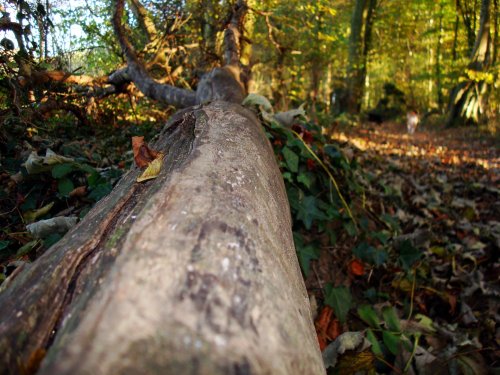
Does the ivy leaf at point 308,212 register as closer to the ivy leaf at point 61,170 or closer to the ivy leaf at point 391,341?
the ivy leaf at point 391,341

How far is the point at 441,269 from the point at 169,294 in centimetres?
242

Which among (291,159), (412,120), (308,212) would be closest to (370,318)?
(308,212)

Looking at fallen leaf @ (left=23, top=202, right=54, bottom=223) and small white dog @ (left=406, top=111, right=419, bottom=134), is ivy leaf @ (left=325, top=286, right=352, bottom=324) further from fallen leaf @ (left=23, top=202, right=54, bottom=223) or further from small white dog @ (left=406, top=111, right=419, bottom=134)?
small white dog @ (left=406, top=111, right=419, bottom=134)

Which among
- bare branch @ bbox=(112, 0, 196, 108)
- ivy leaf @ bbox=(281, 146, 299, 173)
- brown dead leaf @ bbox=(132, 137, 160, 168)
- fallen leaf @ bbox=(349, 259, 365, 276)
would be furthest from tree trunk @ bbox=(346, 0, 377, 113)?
brown dead leaf @ bbox=(132, 137, 160, 168)

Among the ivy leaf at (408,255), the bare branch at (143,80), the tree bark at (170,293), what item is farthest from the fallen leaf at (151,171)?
the bare branch at (143,80)

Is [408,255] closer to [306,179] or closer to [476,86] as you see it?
[306,179]

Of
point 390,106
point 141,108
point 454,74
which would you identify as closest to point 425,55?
point 390,106

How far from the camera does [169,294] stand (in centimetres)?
46

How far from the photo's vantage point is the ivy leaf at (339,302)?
5.65 ft

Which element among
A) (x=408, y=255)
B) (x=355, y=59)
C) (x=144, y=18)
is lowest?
(x=408, y=255)

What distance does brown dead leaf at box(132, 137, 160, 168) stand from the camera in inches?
40.1

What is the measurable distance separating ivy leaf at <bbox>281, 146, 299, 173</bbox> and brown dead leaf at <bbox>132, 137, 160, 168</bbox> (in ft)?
4.15

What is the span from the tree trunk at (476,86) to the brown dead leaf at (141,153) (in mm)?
9032

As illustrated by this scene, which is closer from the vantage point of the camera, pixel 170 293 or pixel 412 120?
pixel 170 293
